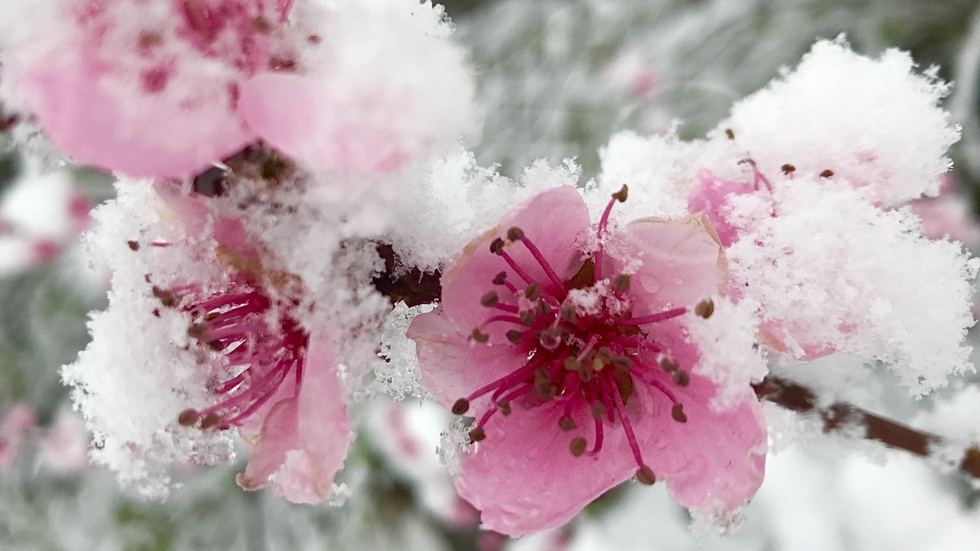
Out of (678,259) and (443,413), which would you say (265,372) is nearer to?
(678,259)

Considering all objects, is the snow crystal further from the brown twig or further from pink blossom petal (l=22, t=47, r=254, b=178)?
pink blossom petal (l=22, t=47, r=254, b=178)

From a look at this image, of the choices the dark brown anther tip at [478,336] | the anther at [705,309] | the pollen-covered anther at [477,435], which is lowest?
the pollen-covered anther at [477,435]

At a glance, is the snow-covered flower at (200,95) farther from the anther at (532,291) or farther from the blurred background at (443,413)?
the blurred background at (443,413)

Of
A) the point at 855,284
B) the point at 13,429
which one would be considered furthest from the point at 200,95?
the point at 13,429

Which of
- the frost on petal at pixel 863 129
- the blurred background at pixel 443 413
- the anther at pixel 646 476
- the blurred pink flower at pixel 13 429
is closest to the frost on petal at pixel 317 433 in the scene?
the anther at pixel 646 476

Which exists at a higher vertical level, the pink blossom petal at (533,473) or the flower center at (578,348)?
the flower center at (578,348)

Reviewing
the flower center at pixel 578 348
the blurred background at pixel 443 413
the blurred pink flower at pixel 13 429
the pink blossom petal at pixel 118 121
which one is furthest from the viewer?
the blurred pink flower at pixel 13 429

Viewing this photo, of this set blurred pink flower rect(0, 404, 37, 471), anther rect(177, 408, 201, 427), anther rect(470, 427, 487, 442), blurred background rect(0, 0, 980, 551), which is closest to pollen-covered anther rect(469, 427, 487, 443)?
anther rect(470, 427, 487, 442)
